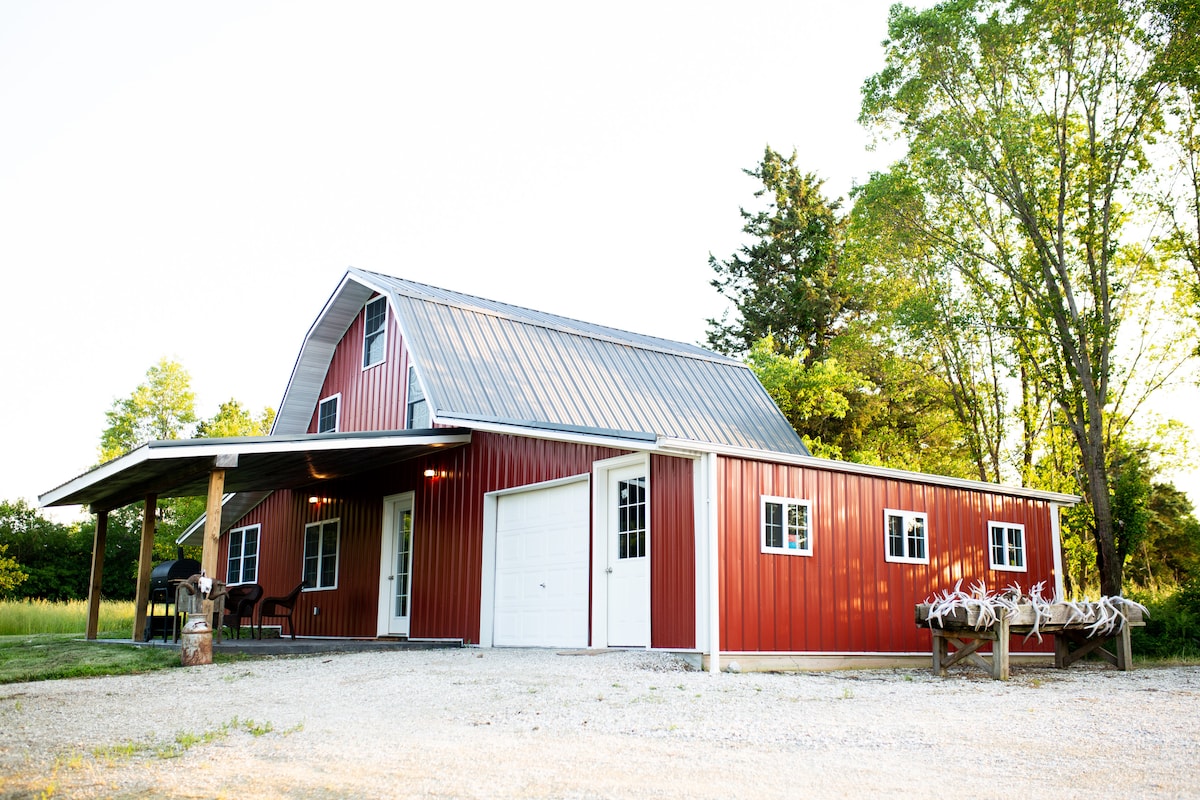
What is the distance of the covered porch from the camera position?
34.6 ft

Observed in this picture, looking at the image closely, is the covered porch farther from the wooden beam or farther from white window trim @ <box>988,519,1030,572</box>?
white window trim @ <box>988,519,1030,572</box>

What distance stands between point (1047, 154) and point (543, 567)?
10.8 meters

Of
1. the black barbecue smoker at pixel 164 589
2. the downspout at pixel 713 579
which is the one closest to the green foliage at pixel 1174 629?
the downspout at pixel 713 579

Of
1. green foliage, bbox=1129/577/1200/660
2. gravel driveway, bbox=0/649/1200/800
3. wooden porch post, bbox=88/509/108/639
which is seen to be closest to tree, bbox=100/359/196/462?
wooden porch post, bbox=88/509/108/639

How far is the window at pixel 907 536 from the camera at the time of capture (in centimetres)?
1120

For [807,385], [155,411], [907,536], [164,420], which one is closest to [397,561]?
[907,536]

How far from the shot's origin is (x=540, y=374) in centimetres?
1406

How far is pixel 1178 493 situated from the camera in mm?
27000

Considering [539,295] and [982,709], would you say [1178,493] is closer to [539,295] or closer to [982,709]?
[539,295]

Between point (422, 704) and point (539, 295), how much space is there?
1048 inches

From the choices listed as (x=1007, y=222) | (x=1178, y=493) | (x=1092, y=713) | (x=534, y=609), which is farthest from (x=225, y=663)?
(x=1178, y=493)

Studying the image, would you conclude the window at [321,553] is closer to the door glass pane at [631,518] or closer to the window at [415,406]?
the window at [415,406]

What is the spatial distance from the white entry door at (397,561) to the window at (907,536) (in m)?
6.76

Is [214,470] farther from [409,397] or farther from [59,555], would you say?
[59,555]
